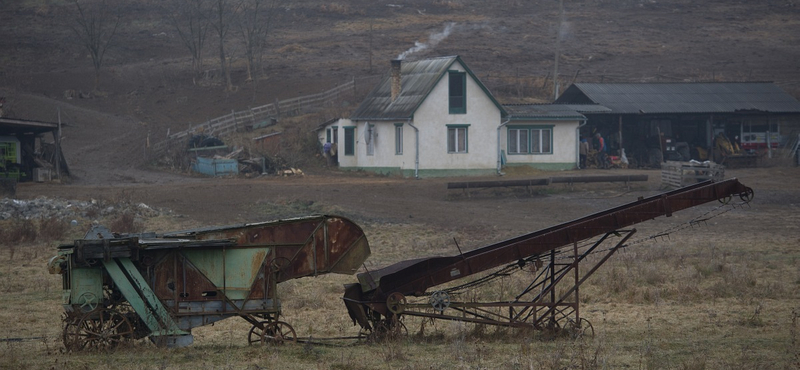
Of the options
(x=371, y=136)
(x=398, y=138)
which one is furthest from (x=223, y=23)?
(x=398, y=138)

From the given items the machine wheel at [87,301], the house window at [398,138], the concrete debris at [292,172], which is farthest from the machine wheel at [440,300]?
the concrete debris at [292,172]

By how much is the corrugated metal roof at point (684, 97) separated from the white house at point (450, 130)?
4.15m

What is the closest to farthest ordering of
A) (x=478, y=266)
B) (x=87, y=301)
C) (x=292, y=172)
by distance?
(x=87, y=301), (x=478, y=266), (x=292, y=172)

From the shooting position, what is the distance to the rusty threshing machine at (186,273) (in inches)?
442

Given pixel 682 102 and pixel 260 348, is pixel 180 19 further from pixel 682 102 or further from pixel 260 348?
pixel 260 348

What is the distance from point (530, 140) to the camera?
42281mm

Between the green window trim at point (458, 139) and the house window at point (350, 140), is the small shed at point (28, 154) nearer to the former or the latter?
the house window at point (350, 140)

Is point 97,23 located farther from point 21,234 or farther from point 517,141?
point 21,234

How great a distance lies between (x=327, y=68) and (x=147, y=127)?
62.5 ft

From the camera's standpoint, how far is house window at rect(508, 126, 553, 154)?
42188 mm

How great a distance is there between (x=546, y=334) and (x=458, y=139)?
28201mm

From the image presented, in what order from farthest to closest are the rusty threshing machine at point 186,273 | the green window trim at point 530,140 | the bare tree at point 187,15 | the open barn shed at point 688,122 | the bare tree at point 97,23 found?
the bare tree at point 187,15 < the bare tree at point 97,23 < the open barn shed at point 688,122 < the green window trim at point 530,140 < the rusty threshing machine at point 186,273

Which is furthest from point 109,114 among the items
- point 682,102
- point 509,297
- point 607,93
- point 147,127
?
point 509,297


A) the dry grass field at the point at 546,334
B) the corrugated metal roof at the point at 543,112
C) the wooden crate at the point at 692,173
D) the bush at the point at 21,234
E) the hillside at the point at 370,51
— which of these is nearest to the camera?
the dry grass field at the point at 546,334
